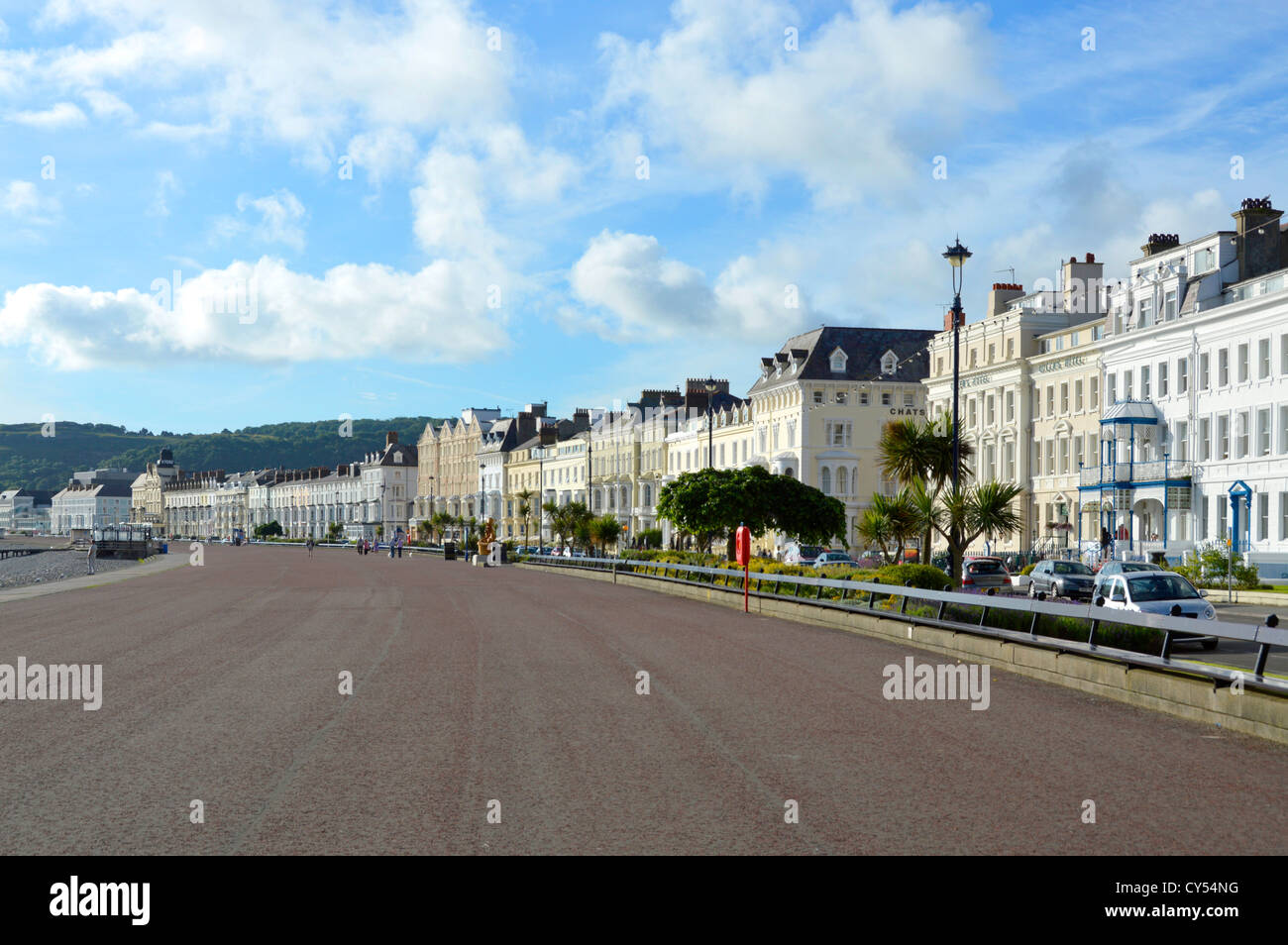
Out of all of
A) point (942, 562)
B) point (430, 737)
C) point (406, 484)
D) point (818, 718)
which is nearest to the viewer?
point (430, 737)

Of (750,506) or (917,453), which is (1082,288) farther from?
(917,453)

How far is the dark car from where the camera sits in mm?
36750

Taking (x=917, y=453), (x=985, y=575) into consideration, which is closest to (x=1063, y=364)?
(x=985, y=575)

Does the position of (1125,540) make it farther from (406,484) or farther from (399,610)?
(406,484)

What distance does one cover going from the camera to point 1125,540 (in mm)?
54219

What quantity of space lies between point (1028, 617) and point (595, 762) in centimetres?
1094

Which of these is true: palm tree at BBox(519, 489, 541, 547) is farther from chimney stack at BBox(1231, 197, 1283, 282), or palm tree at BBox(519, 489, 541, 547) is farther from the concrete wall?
the concrete wall

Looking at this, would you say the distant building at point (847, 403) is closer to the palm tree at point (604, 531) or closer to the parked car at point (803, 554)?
the palm tree at point (604, 531)

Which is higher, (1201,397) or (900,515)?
(1201,397)

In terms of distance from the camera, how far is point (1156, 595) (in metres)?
23.0

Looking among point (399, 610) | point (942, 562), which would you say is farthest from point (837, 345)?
point (399, 610)

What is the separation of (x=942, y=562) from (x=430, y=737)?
45164mm

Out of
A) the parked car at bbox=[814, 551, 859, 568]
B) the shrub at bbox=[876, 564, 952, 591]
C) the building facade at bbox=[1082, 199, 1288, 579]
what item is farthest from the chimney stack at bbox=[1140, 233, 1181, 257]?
the shrub at bbox=[876, 564, 952, 591]

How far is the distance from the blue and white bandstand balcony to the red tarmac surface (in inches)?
1519
